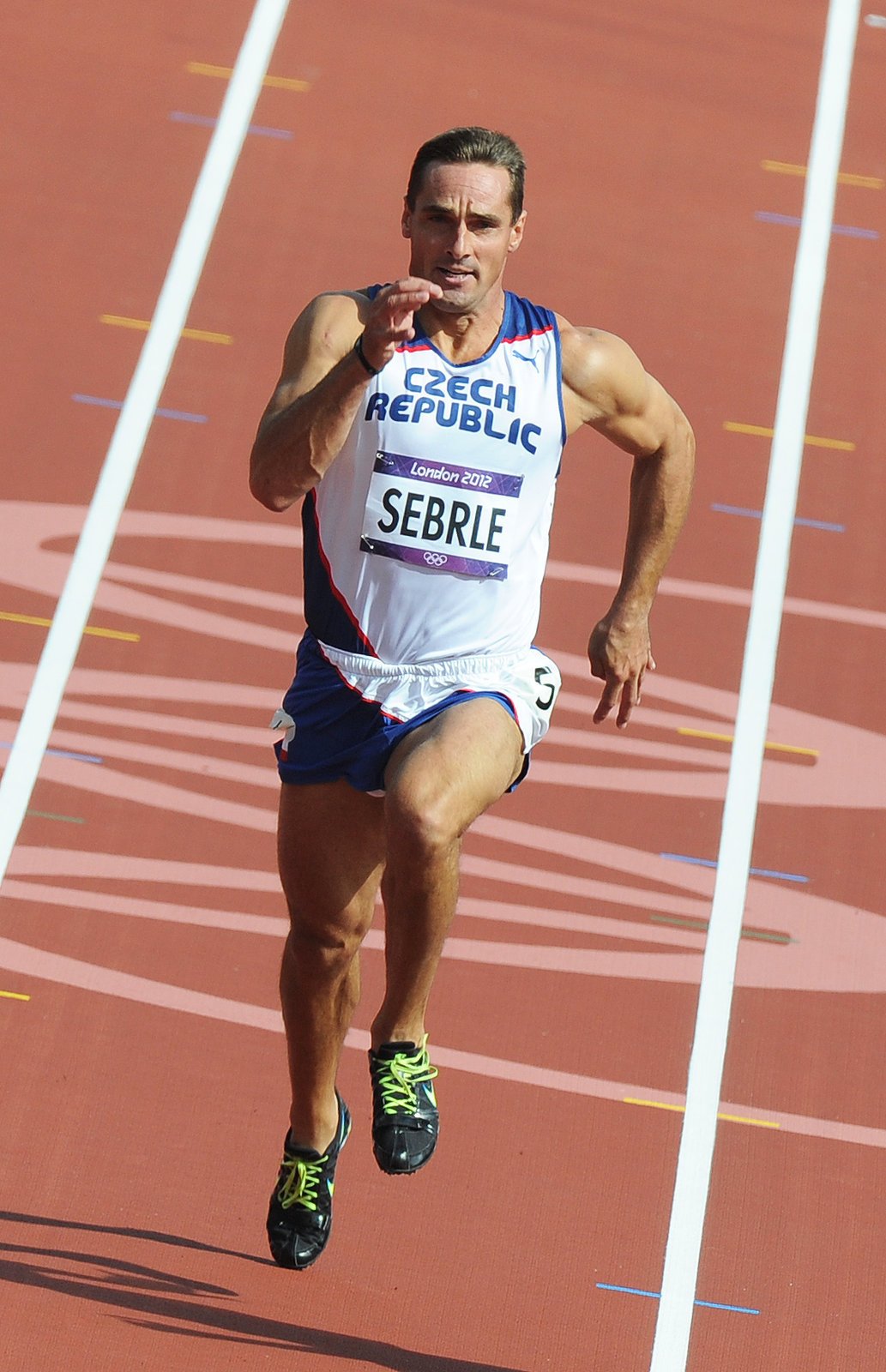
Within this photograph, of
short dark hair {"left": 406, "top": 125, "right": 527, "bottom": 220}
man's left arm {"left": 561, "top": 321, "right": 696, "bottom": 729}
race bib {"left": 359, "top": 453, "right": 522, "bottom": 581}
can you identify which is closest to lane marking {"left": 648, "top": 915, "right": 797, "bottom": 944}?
man's left arm {"left": 561, "top": 321, "right": 696, "bottom": 729}

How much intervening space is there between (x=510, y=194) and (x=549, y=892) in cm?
333

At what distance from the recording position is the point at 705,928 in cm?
758

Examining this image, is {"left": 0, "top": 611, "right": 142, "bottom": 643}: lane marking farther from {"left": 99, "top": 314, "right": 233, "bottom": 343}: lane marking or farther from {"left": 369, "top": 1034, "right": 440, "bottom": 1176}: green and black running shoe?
{"left": 369, "top": 1034, "right": 440, "bottom": 1176}: green and black running shoe

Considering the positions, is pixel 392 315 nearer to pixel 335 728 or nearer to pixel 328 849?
pixel 335 728

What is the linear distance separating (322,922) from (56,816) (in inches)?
97.6

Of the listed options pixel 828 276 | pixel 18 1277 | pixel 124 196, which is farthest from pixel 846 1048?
pixel 124 196

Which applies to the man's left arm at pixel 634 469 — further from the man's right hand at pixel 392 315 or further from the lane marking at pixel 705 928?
the lane marking at pixel 705 928

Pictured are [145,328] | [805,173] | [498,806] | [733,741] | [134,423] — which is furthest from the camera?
[805,173]

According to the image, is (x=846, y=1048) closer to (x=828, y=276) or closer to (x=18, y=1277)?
(x=18, y=1277)

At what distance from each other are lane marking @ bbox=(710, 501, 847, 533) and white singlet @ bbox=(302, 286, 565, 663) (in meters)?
4.14

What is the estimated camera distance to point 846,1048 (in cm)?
713

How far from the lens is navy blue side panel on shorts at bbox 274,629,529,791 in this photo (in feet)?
16.8

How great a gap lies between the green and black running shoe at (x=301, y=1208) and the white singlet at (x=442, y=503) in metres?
1.55

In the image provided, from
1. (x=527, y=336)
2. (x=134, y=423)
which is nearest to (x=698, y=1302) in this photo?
(x=527, y=336)
